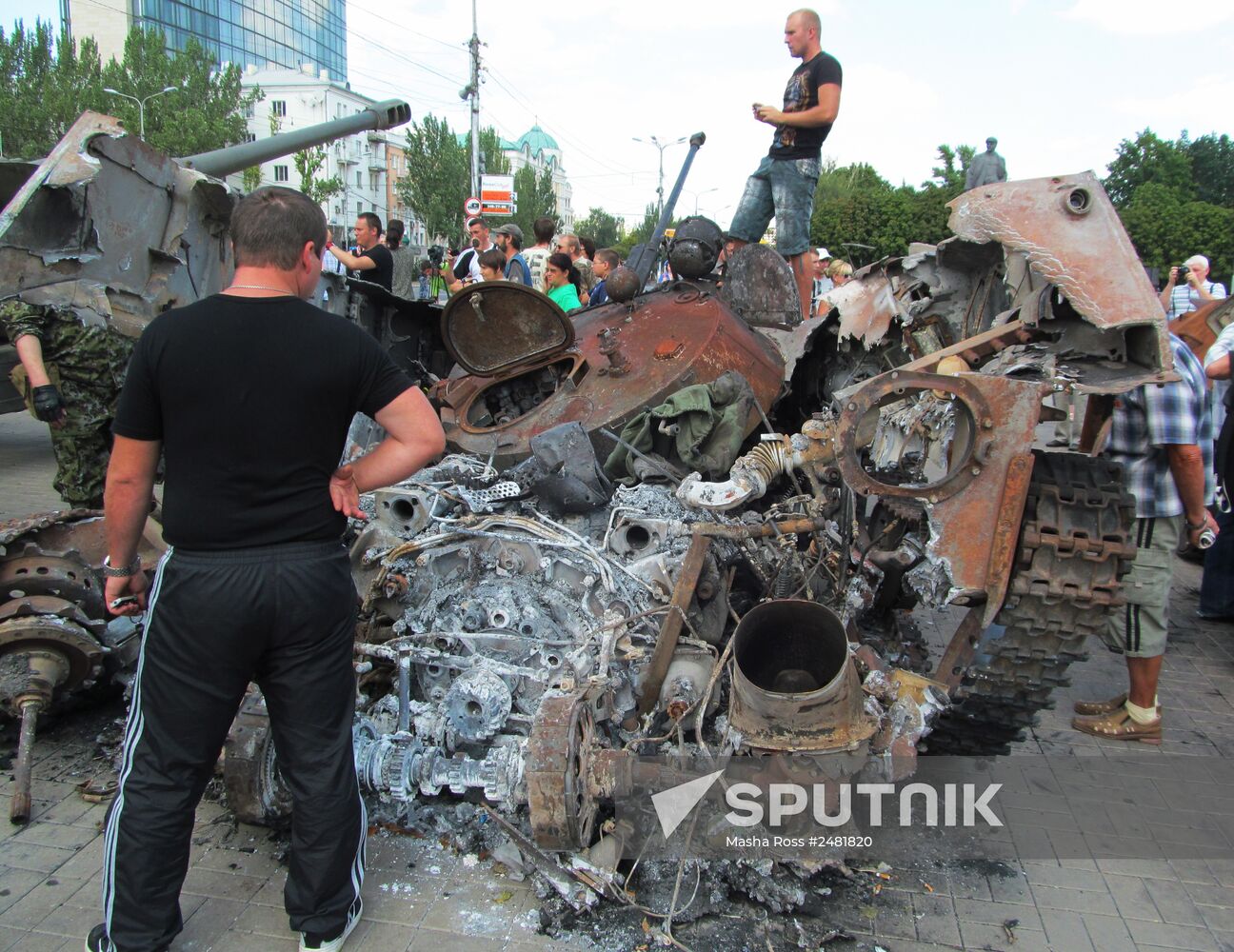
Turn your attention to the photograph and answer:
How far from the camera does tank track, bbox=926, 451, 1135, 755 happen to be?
2943 millimetres

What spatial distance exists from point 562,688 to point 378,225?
664 cm

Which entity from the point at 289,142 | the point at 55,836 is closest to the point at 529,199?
the point at 289,142

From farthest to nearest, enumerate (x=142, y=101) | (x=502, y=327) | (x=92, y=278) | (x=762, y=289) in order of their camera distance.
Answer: (x=142, y=101) → (x=762, y=289) → (x=92, y=278) → (x=502, y=327)

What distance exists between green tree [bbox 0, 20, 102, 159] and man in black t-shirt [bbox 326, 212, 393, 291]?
32.4 meters

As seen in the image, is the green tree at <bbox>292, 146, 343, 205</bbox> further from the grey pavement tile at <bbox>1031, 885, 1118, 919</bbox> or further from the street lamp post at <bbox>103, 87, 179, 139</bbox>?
the grey pavement tile at <bbox>1031, 885, 1118, 919</bbox>

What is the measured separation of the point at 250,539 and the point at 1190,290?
34.0 ft

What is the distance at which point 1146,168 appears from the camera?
3716 cm

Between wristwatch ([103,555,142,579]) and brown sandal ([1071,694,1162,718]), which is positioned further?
brown sandal ([1071,694,1162,718])

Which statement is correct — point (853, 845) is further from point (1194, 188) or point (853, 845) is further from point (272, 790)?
point (1194, 188)

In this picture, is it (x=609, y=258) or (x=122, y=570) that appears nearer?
(x=122, y=570)

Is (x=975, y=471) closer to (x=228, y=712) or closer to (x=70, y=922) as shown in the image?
(x=228, y=712)

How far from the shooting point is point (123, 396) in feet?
7.82

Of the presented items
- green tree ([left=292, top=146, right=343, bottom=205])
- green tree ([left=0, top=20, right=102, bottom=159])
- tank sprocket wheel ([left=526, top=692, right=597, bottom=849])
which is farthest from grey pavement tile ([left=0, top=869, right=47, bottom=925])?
green tree ([left=0, top=20, right=102, bottom=159])

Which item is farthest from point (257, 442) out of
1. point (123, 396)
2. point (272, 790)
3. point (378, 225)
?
point (378, 225)
